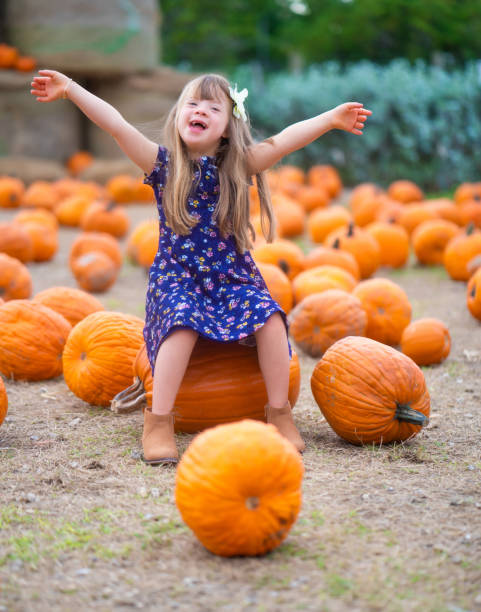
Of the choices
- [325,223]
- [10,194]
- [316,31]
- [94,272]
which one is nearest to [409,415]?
[94,272]

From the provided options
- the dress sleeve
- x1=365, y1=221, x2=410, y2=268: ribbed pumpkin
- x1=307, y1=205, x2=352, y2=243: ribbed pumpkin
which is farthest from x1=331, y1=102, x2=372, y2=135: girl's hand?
x1=307, y1=205, x2=352, y2=243: ribbed pumpkin

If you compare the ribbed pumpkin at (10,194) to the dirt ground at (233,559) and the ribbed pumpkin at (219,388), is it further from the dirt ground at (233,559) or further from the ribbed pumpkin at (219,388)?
the ribbed pumpkin at (219,388)

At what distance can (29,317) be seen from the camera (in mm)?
4238

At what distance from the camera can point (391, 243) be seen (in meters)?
7.38

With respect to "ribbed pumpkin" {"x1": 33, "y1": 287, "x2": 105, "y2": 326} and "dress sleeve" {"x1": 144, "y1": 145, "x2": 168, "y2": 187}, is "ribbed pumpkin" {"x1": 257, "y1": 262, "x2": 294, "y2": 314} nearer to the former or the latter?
"ribbed pumpkin" {"x1": 33, "y1": 287, "x2": 105, "y2": 326}

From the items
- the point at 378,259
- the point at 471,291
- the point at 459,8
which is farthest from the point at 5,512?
the point at 459,8

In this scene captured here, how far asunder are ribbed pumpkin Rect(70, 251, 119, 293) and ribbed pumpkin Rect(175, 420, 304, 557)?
13.8 ft

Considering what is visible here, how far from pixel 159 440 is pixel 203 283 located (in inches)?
29.5

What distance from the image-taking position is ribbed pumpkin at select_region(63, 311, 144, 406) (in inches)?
149

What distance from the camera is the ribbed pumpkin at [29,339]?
13.8ft

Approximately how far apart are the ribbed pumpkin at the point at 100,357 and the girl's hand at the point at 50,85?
1156 millimetres

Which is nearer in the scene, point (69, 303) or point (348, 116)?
point (348, 116)

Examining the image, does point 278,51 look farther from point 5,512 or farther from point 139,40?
point 5,512

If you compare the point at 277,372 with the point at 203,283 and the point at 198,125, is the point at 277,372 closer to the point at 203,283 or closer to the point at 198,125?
the point at 203,283
